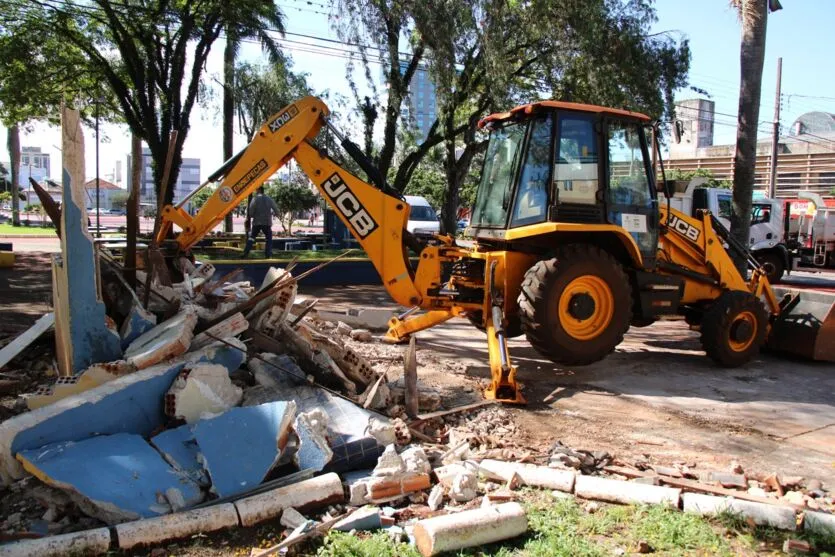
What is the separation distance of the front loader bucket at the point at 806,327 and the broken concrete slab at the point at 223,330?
6.62 metres

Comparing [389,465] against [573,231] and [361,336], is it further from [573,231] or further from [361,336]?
[361,336]

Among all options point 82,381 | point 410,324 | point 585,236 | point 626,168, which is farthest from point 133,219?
point 626,168

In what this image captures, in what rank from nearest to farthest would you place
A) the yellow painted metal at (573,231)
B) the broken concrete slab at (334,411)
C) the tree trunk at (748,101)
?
the broken concrete slab at (334,411), the yellow painted metal at (573,231), the tree trunk at (748,101)

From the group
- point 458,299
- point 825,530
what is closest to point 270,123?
point 458,299

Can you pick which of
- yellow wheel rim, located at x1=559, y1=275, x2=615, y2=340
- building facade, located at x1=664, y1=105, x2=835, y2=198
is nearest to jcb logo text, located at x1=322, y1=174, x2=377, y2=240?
yellow wheel rim, located at x1=559, y1=275, x2=615, y2=340

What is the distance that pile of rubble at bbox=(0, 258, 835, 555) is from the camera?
11.8 ft

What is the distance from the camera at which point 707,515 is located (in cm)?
389

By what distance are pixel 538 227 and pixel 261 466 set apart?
3937mm

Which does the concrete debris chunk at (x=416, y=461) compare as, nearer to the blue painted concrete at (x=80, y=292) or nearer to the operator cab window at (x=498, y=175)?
the blue painted concrete at (x=80, y=292)

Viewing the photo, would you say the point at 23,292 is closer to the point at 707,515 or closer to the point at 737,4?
the point at 707,515

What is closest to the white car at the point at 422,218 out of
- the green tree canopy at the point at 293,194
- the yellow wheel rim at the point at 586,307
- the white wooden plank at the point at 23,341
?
the green tree canopy at the point at 293,194

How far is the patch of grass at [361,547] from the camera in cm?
338

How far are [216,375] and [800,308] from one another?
728cm

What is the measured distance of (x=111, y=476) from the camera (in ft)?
12.4
